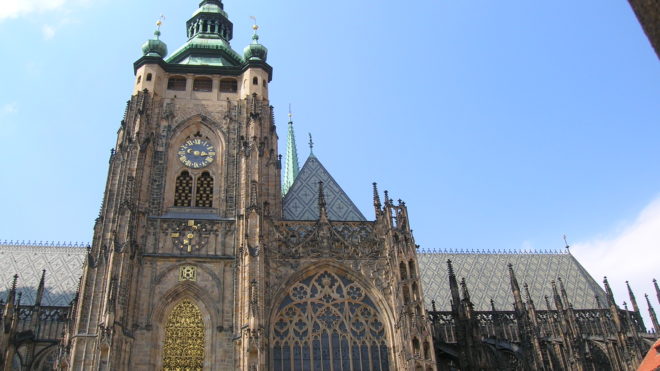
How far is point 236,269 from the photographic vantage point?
22281mm

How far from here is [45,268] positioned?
3103 cm

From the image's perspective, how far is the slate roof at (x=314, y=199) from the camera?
25.5 meters

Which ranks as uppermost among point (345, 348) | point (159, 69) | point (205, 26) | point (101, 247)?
point (205, 26)

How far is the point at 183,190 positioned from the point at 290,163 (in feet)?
59.5

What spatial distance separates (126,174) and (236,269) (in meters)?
5.80

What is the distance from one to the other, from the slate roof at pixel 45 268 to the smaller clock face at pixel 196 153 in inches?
371

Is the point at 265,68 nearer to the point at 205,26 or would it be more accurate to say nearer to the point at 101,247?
the point at 205,26

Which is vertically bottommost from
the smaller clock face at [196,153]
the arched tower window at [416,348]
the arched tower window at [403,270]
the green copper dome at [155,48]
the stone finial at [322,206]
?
the arched tower window at [416,348]

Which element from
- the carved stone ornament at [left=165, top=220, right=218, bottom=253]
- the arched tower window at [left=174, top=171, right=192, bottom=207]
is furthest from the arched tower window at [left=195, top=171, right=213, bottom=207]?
the carved stone ornament at [left=165, top=220, right=218, bottom=253]

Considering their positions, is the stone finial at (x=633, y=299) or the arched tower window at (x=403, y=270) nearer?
the arched tower window at (x=403, y=270)

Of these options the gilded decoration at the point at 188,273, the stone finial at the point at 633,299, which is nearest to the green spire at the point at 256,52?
the gilded decoration at the point at 188,273

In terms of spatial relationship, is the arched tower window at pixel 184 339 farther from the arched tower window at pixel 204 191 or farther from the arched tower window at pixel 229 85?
the arched tower window at pixel 229 85

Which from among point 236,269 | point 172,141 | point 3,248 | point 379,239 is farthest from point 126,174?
point 3,248

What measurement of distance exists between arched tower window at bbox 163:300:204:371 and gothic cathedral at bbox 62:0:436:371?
4cm
